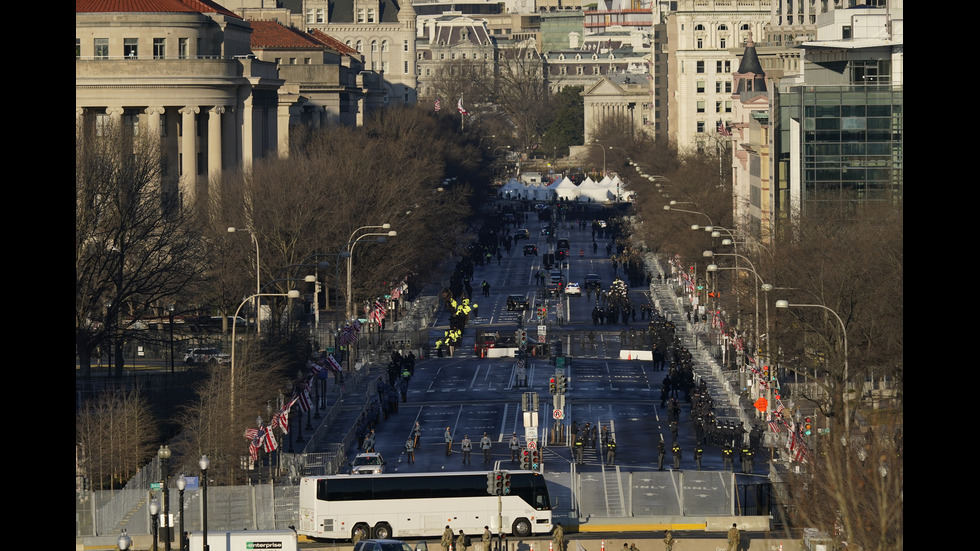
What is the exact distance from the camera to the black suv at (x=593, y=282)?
445ft

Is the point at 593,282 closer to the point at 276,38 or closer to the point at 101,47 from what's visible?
the point at 101,47

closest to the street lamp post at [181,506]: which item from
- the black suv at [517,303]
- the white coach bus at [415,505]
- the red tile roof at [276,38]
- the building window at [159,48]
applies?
the white coach bus at [415,505]

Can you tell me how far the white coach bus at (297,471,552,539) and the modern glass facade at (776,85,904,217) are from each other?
49666mm

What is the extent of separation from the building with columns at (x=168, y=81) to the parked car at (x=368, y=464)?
170ft

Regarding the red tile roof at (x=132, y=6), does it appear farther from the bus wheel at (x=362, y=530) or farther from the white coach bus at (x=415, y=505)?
the bus wheel at (x=362, y=530)

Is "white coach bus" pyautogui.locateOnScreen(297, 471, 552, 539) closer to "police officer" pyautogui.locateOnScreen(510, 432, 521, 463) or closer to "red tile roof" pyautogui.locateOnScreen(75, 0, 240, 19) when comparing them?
"police officer" pyautogui.locateOnScreen(510, 432, 521, 463)

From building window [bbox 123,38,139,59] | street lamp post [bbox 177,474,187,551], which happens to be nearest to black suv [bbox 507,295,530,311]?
building window [bbox 123,38,139,59]

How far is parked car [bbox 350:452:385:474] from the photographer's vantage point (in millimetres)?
66562

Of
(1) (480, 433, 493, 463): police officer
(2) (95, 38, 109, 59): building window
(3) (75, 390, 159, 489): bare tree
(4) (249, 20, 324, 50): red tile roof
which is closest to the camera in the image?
A: (3) (75, 390, 159, 489): bare tree

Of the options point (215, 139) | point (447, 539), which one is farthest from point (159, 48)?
point (447, 539)

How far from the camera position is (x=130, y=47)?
12606 centimetres

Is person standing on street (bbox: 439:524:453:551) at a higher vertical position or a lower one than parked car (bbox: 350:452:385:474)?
lower

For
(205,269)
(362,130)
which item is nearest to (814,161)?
(205,269)
